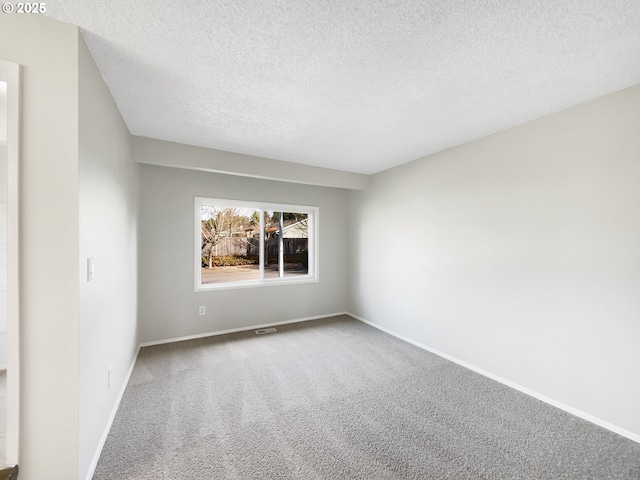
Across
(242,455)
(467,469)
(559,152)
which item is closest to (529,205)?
(559,152)

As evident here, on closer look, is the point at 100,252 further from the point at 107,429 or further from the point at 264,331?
the point at 264,331

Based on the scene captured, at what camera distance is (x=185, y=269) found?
11.8 feet

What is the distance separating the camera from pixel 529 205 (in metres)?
2.43

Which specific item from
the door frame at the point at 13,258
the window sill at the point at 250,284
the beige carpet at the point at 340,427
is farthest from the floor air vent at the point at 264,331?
the door frame at the point at 13,258

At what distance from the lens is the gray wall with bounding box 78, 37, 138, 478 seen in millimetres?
1438

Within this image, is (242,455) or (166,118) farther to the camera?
(166,118)

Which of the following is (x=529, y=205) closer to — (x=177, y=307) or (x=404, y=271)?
(x=404, y=271)

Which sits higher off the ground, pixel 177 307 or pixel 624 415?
pixel 177 307

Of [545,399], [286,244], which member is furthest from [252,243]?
[545,399]

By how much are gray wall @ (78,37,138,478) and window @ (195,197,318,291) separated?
1.30 metres

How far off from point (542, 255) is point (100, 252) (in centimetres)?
342

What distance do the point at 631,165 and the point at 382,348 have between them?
9.19 feet

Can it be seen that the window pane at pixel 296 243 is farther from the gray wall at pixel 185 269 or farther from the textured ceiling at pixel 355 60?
the textured ceiling at pixel 355 60

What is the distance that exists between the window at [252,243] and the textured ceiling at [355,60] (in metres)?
1.56
